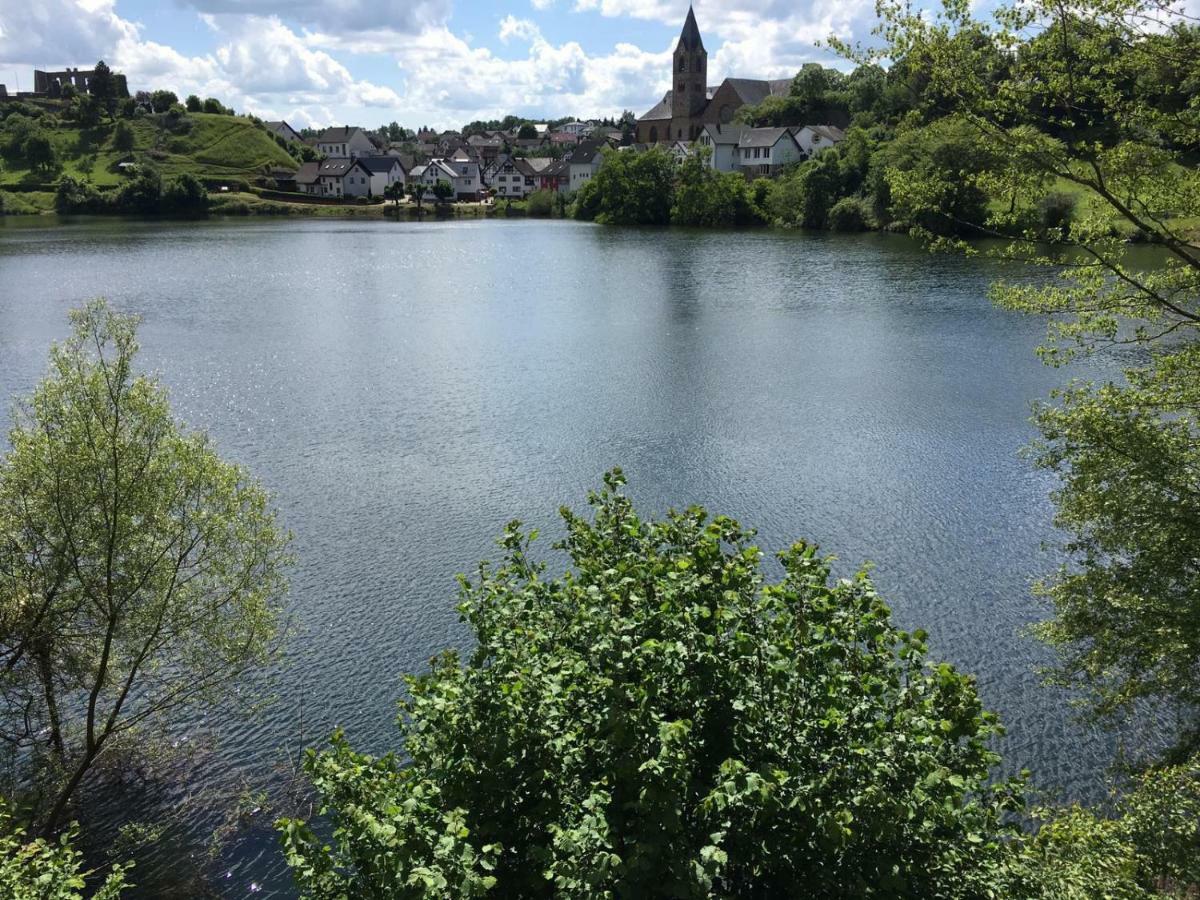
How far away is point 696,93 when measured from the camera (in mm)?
166375

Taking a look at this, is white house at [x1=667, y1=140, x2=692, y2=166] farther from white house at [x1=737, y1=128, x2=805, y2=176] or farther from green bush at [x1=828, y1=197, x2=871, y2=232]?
green bush at [x1=828, y1=197, x2=871, y2=232]

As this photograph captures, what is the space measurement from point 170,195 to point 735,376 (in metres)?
139

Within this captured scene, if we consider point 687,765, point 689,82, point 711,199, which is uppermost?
point 689,82

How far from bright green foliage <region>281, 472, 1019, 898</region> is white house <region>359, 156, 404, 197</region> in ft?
576

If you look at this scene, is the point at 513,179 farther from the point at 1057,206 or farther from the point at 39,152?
the point at 1057,206

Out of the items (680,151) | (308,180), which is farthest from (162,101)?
(680,151)

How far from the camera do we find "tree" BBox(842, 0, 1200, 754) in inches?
511

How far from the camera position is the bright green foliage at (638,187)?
125 m

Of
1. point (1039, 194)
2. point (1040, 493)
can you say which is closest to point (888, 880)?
point (1039, 194)

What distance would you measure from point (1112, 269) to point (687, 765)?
11.0 metres

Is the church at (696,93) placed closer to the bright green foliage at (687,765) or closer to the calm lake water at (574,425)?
the calm lake water at (574,425)

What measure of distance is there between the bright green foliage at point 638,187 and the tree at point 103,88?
123m

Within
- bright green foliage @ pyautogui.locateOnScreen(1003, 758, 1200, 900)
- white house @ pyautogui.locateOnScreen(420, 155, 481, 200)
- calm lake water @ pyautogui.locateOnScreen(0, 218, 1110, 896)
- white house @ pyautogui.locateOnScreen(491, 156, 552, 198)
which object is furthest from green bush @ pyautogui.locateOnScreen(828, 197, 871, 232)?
bright green foliage @ pyautogui.locateOnScreen(1003, 758, 1200, 900)

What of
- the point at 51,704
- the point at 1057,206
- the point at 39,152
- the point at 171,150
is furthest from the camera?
the point at 171,150
